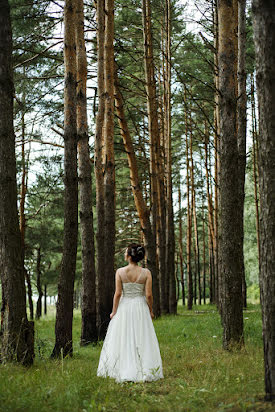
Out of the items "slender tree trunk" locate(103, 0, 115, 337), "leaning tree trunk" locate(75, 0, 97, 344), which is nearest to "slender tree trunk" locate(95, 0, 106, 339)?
"slender tree trunk" locate(103, 0, 115, 337)

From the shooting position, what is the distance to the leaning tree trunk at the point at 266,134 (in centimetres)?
445

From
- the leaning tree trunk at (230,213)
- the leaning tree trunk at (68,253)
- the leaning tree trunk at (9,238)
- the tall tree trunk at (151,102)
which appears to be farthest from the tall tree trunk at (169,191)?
the leaning tree trunk at (9,238)

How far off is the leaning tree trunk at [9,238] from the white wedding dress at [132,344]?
115cm

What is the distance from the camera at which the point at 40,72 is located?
14023 mm

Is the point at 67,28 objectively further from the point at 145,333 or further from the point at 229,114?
the point at 145,333

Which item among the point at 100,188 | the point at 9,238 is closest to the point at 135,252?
the point at 9,238

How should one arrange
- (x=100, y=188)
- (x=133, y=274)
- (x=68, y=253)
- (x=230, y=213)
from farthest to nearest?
(x=100, y=188) → (x=68, y=253) → (x=230, y=213) → (x=133, y=274)

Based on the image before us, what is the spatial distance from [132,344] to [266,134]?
3.71 m

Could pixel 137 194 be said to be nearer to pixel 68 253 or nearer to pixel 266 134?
pixel 68 253

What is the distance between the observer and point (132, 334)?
22.9ft

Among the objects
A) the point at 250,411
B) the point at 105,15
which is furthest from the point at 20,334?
the point at 105,15

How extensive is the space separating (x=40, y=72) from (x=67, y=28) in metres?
5.04

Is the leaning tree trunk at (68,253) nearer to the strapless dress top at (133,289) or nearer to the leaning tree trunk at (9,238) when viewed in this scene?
the strapless dress top at (133,289)

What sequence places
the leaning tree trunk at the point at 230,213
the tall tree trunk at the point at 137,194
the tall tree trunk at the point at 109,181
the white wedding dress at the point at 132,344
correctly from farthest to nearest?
the tall tree trunk at the point at 137,194, the tall tree trunk at the point at 109,181, the leaning tree trunk at the point at 230,213, the white wedding dress at the point at 132,344
